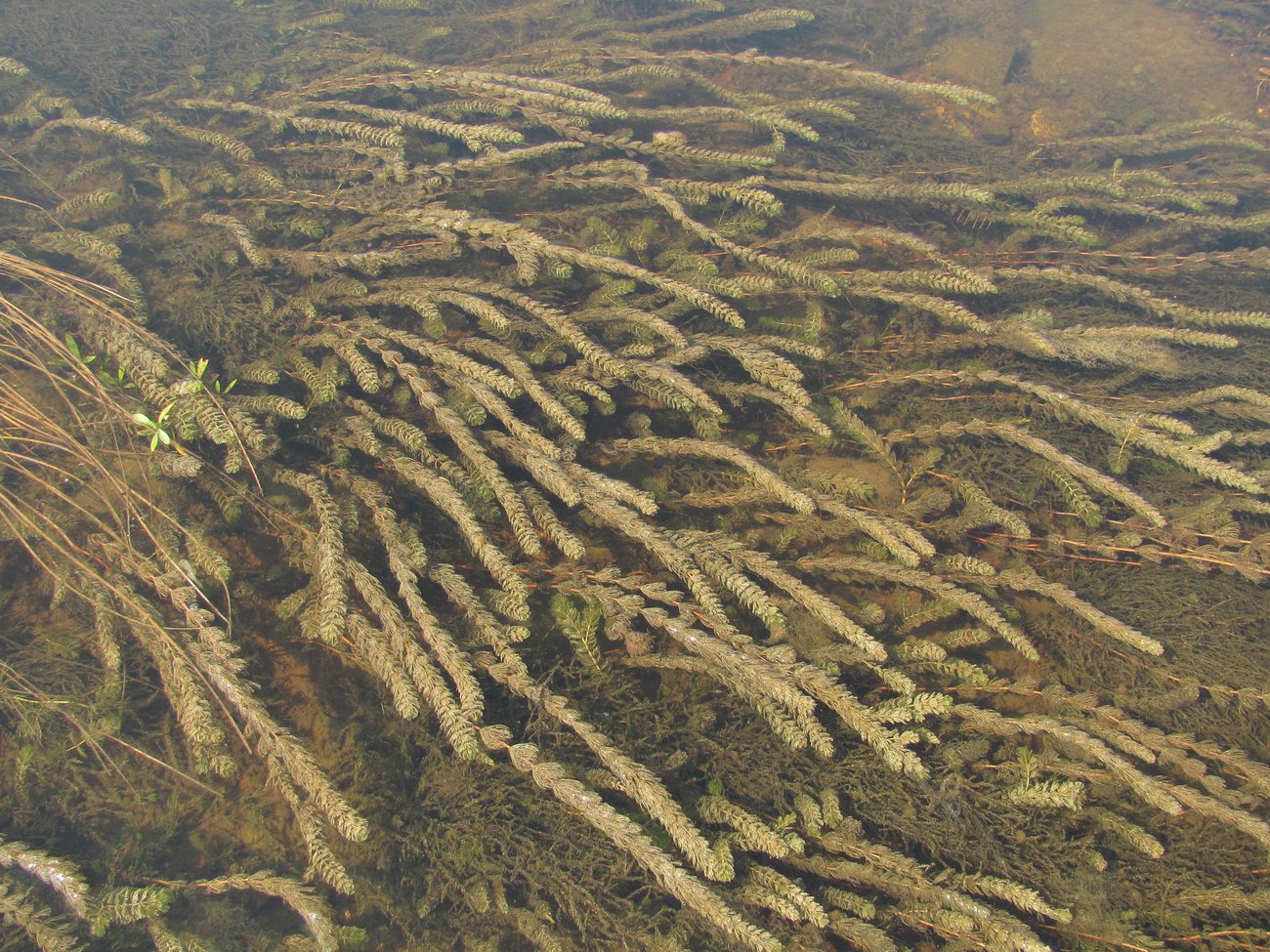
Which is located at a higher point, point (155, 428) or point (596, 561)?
point (155, 428)

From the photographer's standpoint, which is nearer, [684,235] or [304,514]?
[304,514]

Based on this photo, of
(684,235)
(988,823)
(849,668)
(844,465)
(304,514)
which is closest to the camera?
(988,823)

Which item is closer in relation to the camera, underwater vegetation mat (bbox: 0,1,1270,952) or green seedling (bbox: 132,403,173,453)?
underwater vegetation mat (bbox: 0,1,1270,952)

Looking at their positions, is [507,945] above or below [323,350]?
below

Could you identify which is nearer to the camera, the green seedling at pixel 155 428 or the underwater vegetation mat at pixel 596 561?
the underwater vegetation mat at pixel 596 561

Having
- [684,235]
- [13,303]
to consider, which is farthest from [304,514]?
[684,235]

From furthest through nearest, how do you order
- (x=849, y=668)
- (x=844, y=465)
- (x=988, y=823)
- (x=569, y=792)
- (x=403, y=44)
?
(x=403, y=44) < (x=844, y=465) < (x=849, y=668) < (x=988, y=823) < (x=569, y=792)

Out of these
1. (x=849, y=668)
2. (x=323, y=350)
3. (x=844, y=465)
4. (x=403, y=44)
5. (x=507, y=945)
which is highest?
(x=403, y=44)

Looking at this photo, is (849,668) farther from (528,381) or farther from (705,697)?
(528,381)
